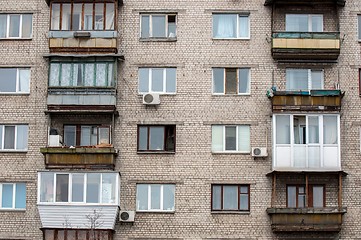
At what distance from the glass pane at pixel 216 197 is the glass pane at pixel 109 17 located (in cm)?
841

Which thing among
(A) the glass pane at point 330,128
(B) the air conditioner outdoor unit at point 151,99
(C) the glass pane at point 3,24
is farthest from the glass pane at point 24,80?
(A) the glass pane at point 330,128

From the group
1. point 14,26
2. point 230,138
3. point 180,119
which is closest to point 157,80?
point 180,119

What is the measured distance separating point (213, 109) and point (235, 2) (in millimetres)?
4997

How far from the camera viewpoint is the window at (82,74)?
134 feet

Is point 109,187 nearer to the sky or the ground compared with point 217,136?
nearer to the ground

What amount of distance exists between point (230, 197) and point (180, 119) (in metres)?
4.00

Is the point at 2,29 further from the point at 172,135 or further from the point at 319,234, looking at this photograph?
the point at 319,234

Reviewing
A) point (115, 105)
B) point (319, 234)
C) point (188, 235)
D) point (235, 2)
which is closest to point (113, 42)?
point (115, 105)

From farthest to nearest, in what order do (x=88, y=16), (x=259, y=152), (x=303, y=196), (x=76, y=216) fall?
(x=88, y=16), (x=259, y=152), (x=303, y=196), (x=76, y=216)

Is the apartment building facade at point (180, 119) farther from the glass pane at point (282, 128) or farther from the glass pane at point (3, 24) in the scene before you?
the glass pane at point (3, 24)

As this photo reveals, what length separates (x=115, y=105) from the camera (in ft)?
133

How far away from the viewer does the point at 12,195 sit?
40750mm

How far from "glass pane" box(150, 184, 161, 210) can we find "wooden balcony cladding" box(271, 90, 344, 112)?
6078mm

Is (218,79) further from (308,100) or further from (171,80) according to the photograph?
(308,100)
